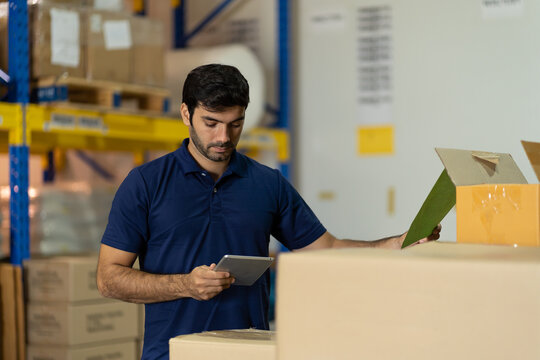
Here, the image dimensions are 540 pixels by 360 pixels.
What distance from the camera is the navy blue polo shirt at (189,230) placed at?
2346 millimetres

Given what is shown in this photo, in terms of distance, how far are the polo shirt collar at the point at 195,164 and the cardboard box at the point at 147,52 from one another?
1938 millimetres

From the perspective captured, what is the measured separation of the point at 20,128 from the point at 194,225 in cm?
187

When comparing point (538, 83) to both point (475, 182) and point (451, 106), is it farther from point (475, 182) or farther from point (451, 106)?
point (475, 182)

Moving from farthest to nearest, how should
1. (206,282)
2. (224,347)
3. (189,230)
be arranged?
(189,230) → (206,282) → (224,347)

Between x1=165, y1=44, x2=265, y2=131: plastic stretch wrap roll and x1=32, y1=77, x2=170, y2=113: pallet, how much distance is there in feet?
1.54

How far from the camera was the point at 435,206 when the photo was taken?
194cm

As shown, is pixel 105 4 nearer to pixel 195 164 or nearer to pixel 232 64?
pixel 232 64

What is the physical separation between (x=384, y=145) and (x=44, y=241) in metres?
2.50

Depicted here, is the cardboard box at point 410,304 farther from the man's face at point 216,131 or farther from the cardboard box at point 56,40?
the cardboard box at point 56,40

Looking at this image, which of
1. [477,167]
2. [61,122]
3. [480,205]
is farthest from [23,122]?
[480,205]

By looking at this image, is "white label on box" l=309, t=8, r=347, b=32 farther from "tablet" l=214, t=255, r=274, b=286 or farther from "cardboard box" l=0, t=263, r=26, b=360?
"tablet" l=214, t=255, r=274, b=286

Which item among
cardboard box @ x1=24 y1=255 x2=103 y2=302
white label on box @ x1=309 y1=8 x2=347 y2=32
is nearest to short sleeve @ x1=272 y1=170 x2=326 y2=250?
cardboard box @ x1=24 y1=255 x2=103 y2=302

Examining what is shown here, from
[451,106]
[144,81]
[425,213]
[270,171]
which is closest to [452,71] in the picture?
[451,106]

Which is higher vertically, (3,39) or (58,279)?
(3,39)
